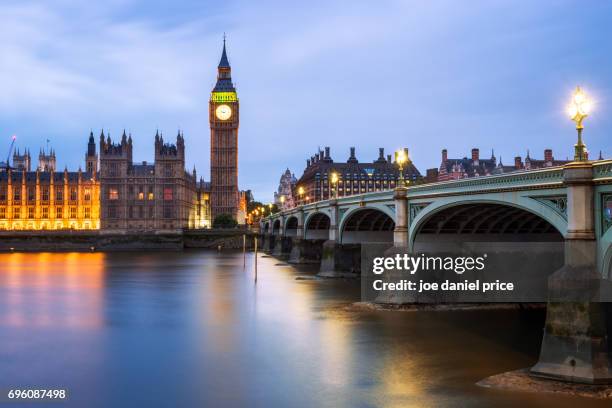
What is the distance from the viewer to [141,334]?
102 feet

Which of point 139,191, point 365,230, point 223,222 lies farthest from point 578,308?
point 223,222

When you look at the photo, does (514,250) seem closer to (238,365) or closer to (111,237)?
(238,365)

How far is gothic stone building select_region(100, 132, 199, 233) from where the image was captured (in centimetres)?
14912

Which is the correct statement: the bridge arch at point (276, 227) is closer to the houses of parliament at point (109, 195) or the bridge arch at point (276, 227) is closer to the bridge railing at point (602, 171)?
the houses of parliament at point (109, 195)

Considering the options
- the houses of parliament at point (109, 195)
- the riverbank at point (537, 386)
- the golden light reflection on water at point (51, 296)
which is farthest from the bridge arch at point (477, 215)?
the houses of parliament at point (109, 195)

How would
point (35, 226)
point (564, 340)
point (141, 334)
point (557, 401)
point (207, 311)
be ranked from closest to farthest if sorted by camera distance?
point (557, 401) → point (564, 340) → point (141, 334) → point (207, 311) → point (35, 226)

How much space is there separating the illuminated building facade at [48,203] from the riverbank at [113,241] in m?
27.3

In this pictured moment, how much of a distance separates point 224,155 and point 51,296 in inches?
5222

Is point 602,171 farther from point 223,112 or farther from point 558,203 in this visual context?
point 223,112

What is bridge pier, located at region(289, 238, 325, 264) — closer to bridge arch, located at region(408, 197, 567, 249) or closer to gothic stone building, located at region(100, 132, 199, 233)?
bridge arch, located at region(408, 197, 567, 249)

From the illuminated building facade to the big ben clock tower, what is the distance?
32874 mm

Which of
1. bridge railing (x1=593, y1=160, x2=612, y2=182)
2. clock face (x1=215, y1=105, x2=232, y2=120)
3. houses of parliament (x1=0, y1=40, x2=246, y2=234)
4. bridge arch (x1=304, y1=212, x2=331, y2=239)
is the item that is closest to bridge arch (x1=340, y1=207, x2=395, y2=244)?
bridge arch (x1=304, y1=212, x2=331, y2=239)

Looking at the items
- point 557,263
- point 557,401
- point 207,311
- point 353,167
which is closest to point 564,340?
point 557,401

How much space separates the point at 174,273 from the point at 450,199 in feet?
138
